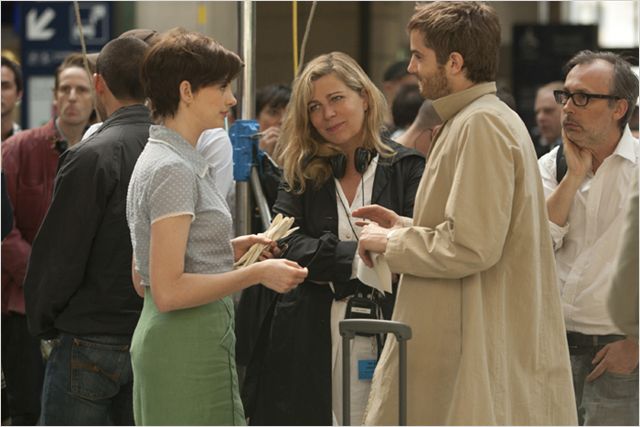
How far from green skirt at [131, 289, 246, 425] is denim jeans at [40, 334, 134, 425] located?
1.88 ft

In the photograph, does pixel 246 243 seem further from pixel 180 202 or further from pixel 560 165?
pixel 560 165

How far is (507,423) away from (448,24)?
1.21 m

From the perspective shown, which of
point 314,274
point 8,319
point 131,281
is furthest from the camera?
point 8,319

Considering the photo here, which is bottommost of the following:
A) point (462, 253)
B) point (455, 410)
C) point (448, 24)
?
point (455, 410)

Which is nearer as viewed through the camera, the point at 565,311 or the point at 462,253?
the point at 462,253

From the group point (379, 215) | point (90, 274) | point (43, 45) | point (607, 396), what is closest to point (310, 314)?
point (379, 215)

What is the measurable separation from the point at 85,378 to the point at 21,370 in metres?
2.32

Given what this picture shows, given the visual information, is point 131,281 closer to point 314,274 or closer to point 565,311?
point 314,274

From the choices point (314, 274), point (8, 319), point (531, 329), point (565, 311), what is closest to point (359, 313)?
point (314, 274)

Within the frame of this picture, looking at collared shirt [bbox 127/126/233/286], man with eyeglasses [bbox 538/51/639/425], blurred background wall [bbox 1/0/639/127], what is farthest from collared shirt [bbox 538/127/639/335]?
blurred background wall [bbox 1/0/639/127]

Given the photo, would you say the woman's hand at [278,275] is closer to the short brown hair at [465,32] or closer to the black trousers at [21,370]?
the short brown hair at [465,32]

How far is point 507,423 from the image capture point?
361 cm

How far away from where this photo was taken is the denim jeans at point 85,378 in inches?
166

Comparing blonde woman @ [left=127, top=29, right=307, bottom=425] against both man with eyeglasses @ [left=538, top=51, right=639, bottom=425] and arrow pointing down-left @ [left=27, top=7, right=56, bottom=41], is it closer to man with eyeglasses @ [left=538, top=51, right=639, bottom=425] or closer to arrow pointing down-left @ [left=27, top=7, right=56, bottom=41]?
man with eyeglasses @ [left=538, top=51, right=639, bottom=425]
